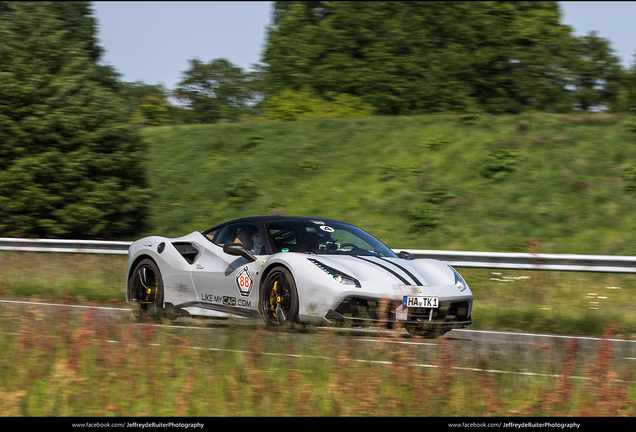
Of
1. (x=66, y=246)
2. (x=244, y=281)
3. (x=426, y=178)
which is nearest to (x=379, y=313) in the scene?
(x=244, y=281)

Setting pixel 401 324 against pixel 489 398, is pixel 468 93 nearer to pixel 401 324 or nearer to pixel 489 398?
pixel 401 324

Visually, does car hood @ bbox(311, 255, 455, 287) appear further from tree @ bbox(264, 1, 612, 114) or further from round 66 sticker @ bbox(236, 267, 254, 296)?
tree @ bbox(264, 1, 612, 114)

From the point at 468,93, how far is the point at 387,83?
3506mm

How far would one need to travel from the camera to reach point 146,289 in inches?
373

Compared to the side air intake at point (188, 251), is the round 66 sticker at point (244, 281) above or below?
below

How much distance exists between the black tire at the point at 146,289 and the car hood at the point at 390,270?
99.0 inches

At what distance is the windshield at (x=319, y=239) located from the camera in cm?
817

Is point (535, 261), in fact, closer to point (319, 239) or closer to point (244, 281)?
point (319, 239)

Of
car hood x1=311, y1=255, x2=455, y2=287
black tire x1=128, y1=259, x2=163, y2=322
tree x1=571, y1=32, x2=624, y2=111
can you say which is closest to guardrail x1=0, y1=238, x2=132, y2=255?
black tire x1=128, y1=259, x2=163, y2=322

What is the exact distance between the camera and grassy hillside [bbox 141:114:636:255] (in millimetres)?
17688

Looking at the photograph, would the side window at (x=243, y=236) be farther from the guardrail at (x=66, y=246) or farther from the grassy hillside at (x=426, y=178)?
the grassy hillside at (x=426, y=178)

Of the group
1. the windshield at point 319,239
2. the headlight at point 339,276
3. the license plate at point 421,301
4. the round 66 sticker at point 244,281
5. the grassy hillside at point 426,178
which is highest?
the grassy hillside at point 426,178

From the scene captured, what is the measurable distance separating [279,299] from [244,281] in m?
0.63

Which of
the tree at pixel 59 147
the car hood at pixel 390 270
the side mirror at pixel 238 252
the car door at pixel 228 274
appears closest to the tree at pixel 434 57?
the tree at pixel 59 147
